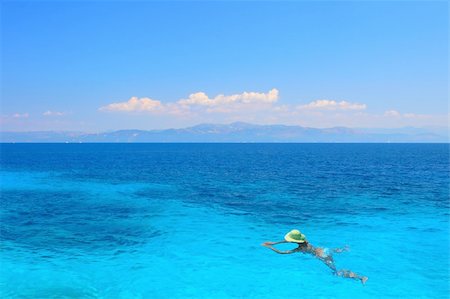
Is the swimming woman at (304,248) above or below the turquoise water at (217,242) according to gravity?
above

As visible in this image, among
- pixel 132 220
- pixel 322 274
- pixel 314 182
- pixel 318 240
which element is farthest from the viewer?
pixel 314 182

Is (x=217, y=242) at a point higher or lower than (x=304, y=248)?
lower

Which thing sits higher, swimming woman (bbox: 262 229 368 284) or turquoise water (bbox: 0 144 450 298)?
swimming woman (bbox: 262 229 368 284)

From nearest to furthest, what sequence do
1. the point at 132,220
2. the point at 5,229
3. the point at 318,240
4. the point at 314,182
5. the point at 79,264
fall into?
the point at 79,264, the point at 318,240, the point at 5,229, the point at 132,220, the point at 314,182

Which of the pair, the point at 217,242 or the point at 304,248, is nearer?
the point at 304,248

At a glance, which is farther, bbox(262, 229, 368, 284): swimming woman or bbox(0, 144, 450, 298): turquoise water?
bbox(0, 144, 450, 298): turquoise water

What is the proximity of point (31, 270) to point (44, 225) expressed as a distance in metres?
12.2

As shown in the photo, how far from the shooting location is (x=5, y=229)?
32.8m

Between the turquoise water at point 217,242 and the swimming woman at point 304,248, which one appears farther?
the turquoise water at point 217,242

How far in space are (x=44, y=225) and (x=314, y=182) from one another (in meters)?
45.3

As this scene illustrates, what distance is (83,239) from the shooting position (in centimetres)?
2967

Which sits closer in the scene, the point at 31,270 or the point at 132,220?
the point at 31,270

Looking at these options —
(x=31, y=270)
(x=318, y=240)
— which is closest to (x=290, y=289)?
(x=318, y=240)

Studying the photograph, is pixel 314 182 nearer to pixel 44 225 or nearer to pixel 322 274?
pixel 322 274
